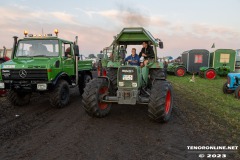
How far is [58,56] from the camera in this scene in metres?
8.00

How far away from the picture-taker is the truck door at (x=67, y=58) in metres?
8.32

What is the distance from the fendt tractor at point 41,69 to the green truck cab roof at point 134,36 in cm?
200

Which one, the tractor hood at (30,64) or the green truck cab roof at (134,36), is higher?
the green truck cab roof at (134,36)

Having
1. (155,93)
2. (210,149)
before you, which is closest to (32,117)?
(155,93)

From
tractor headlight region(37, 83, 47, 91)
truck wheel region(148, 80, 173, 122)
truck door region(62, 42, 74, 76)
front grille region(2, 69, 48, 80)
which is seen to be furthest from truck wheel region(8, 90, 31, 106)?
truck wheel region(148, 80, 173, 122)

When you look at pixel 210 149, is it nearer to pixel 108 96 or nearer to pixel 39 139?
pixel 108 96

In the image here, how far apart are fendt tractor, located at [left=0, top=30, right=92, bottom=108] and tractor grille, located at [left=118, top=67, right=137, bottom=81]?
97.3 inches

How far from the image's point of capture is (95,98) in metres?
5.92

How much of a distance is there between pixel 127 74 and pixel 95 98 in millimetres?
1127

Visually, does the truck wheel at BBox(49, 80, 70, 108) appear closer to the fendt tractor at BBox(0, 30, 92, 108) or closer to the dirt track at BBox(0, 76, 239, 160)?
the fendt tractor at BBox(0, 30, 92, 108)

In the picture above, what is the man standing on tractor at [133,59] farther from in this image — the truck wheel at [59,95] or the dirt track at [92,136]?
the truck wheel at [59,95]

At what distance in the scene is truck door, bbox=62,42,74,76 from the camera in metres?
8.32

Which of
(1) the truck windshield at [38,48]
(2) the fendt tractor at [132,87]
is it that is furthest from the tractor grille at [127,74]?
(1) the truck windshield at [38,48]

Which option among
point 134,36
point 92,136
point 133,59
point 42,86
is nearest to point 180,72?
point 134,36
